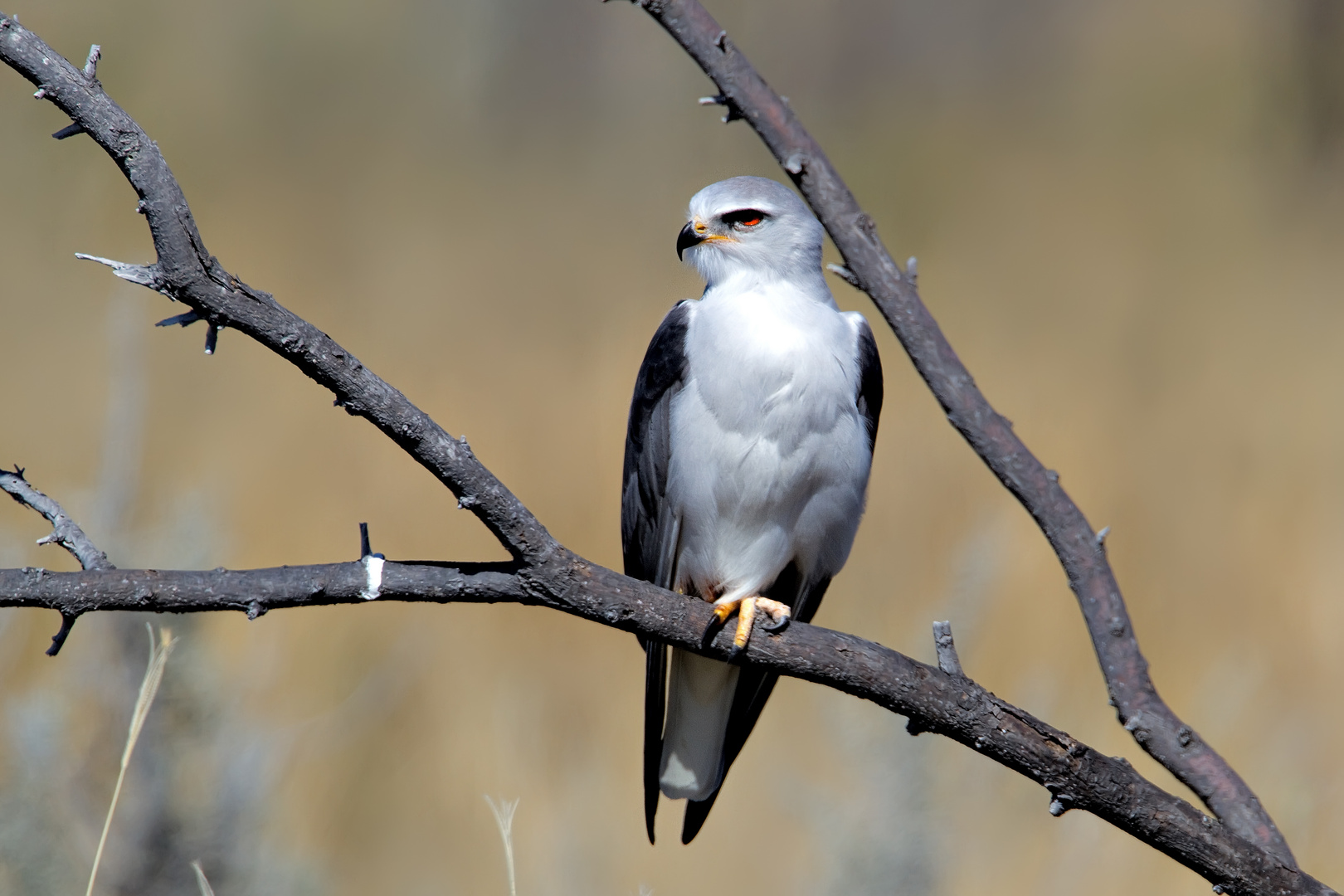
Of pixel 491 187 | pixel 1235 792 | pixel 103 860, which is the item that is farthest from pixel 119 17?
pixel 1235 792

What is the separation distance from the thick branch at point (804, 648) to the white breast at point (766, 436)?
81 cm

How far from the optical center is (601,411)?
7.66 meters

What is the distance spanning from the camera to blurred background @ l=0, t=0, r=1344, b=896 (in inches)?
185

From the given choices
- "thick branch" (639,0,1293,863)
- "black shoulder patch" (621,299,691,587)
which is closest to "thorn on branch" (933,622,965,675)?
"thick branch" (639,0,1293,863)

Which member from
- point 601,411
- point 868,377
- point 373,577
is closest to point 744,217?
point 868,377

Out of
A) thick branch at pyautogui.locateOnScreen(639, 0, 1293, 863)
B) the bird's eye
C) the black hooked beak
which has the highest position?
the bird's eye

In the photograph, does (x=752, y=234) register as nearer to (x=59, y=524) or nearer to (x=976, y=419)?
(x=976, y=419)

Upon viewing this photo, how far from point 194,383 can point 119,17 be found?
3956 mm

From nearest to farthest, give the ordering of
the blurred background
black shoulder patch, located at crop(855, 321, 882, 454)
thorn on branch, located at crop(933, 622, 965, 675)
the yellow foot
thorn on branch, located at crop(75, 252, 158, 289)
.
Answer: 1. thorn on branch, located at crop(75, 252, 158, 289)
2. thorn on branch, located at crop(933, 622, 965, 675)
3. the yellow foot
4. black shoulder patch, located at crop(855, 321, 882, 454)
5. the blurred background

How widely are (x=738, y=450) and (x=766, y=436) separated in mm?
83

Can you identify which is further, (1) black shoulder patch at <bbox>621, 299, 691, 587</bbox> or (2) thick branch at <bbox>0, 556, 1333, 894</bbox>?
(1) black shoulder patch at <bbox>621, 299, 691, 587</bbox>

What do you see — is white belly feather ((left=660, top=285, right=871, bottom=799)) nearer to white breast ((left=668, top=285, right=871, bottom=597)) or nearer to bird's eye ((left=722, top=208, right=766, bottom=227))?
white breast ((left=668, top=285, right=871, bottom=597))

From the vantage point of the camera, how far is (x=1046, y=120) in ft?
34.3

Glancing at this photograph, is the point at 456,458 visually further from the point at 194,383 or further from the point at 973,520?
the point at 194,383
